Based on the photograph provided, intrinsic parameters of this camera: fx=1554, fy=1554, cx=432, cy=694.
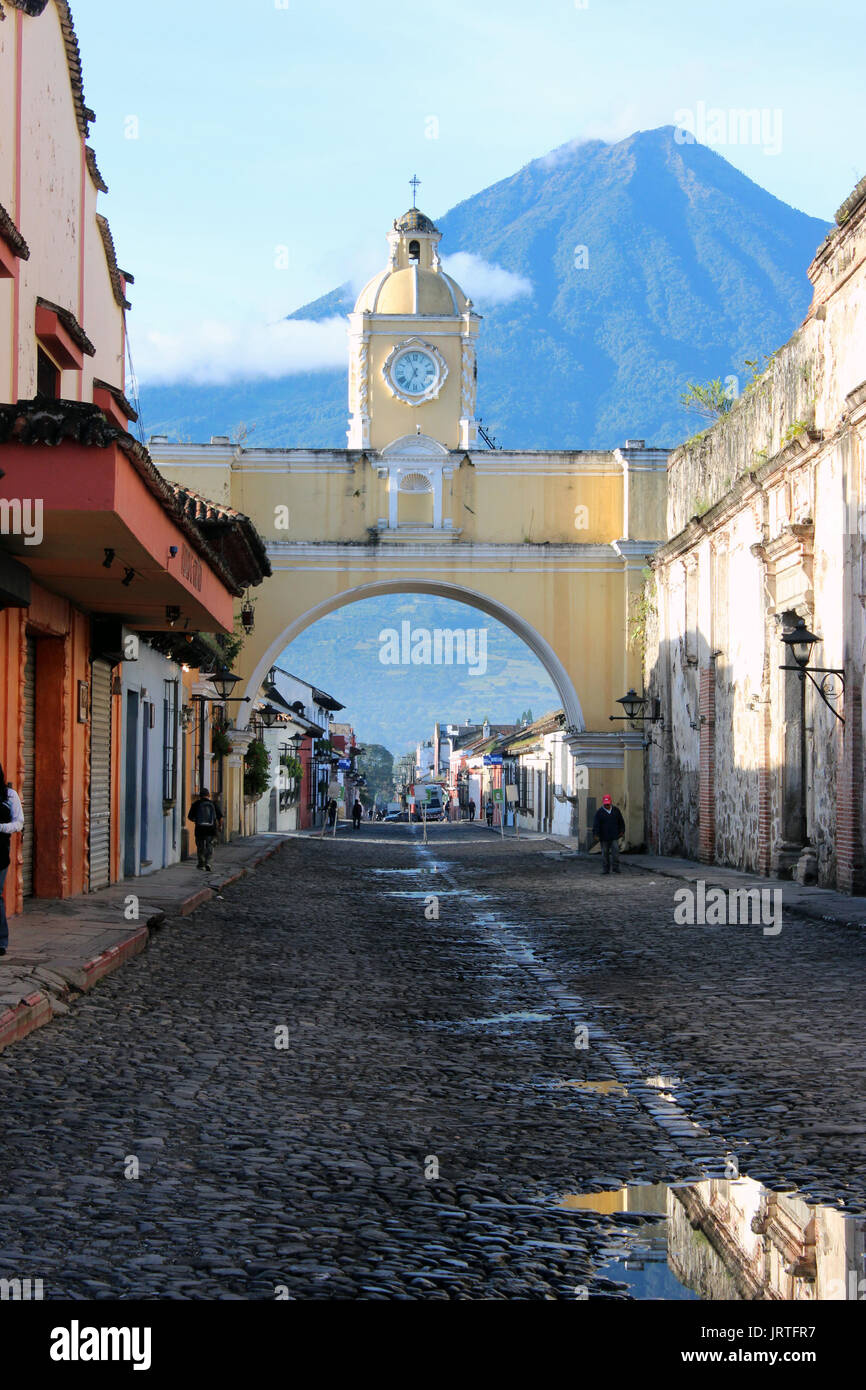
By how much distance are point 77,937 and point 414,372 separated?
25.6 metres

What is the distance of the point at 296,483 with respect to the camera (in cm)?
3094

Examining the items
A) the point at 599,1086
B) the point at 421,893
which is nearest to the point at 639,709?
the point at 421,893

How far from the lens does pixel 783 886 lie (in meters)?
17.4

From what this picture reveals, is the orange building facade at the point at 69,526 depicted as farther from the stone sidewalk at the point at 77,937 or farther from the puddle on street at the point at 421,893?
the puddle on street at the point at 421,893

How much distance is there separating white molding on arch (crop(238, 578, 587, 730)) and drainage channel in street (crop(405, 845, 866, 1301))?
25.8 m

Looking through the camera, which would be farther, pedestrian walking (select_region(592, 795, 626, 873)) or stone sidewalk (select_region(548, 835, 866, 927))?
pedestrian walking (select_region(592, 795, 626, 873))

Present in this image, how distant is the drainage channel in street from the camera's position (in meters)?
3.67

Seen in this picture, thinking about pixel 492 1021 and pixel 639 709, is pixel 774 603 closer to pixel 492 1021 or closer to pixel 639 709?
pixel 639 709

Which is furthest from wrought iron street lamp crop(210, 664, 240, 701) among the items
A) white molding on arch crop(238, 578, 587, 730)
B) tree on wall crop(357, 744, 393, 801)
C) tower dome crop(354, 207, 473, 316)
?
tree on wall crop(357, 744, 393, 801)

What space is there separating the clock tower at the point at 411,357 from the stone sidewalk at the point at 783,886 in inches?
474

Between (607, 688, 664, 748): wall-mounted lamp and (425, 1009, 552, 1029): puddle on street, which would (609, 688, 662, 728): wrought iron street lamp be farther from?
(425, 1009, 552, 1029): puddle on street

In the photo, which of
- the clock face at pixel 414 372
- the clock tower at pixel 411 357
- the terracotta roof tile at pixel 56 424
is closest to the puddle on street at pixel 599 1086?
the terracotta roof tile at pixel 56 424

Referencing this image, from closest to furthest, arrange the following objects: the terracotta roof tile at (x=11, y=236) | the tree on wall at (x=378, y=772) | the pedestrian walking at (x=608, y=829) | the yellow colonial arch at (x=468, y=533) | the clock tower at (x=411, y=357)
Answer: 1. the terracotta roof tile at (x=11, y=236)
2. the pedestrian walking at (x=608, y=829)
3. the yellow colonial arch at (x=468, y=533)
4. the clock tower at (x=411, y=357)
5. the tree on wall at (x=378, y=772)

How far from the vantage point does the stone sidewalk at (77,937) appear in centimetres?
750
